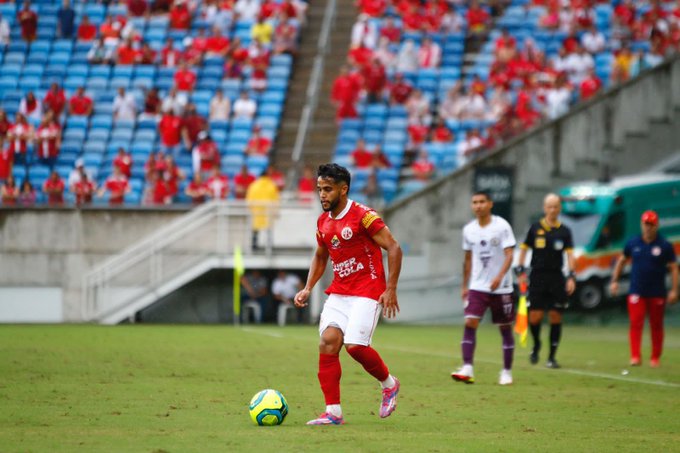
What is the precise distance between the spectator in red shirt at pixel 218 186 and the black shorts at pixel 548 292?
45.5 ft

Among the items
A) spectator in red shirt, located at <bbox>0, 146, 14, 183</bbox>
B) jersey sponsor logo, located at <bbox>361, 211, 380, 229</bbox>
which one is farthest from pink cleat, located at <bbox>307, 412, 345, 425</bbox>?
spectator in red shirt, located at <bbox>0, 146, 14, 183</bbox>

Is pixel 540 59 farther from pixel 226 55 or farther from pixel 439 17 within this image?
pixel 226 55

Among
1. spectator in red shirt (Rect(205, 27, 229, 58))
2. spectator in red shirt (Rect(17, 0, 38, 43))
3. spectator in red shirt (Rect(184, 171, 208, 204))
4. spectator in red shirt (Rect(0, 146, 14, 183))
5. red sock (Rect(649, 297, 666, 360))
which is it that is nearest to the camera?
red sock (Rect(649, 297, 666, 360))

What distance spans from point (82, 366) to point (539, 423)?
697 centimetres

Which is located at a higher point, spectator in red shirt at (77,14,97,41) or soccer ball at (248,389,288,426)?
spectator in red shirt at (77,14,97,41)

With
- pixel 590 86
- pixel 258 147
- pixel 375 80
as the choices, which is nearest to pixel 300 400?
pixel 258 147

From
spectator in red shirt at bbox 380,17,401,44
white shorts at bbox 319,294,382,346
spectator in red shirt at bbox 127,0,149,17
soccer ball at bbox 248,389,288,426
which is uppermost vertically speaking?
spectator in red shirt at bbox 127,0,149,17

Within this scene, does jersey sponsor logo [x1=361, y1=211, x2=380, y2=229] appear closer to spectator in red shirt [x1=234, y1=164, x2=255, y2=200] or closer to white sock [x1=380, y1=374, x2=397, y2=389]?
white sock [x1=380, y1=374, x2=397, y2=389]

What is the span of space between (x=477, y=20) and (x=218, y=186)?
938 centimetres

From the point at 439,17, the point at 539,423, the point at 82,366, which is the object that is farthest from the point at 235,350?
the point at 439,17

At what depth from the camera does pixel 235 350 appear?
19.7 metres

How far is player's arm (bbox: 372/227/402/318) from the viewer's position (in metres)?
10.7

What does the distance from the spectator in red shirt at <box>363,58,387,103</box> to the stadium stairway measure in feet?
4.10

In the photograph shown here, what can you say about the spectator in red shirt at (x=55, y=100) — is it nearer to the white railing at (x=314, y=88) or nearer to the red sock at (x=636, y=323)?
the white railing at (x=314, y=88)
